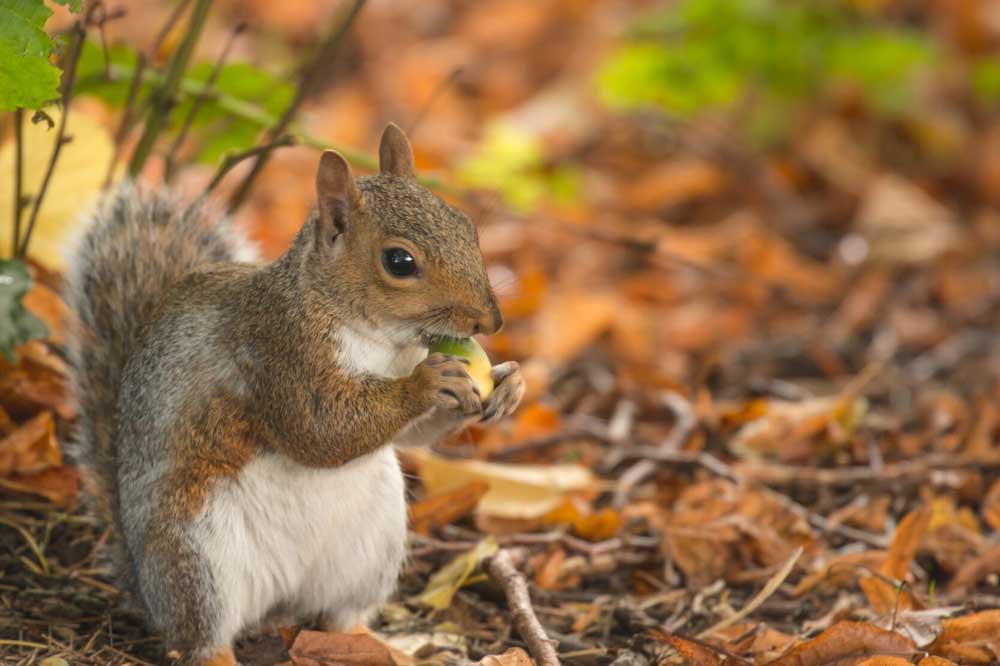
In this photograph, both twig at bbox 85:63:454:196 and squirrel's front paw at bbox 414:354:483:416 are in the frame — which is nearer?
squirrel's front paw at bbox 414:354:483:416

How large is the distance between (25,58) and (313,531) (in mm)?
1012

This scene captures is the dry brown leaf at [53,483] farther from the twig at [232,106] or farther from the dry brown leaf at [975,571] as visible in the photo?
the dry brown leaf at [975,571]

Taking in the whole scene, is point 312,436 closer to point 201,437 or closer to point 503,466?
point 201,437

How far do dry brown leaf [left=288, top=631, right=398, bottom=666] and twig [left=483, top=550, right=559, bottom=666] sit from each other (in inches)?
10.9

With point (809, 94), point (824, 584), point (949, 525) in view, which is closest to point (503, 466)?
point (824, 584)

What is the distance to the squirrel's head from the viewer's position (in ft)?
7.63

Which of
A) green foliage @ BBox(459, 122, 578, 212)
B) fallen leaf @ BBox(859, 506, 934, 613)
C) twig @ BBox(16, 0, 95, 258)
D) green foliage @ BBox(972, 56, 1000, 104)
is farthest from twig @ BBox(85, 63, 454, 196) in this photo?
green foliage @ BBox(972, 56, 1000, 104)

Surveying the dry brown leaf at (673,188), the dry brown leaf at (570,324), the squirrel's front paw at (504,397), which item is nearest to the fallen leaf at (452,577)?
the squirrel's front paw at (504,397)

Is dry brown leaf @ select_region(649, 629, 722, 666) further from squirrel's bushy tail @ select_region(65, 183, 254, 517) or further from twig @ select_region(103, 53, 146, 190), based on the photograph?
twig @ select_region(103, 53, 146, 190)

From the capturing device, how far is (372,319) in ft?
7.86

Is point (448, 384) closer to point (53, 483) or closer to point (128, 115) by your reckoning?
point (53, 483)

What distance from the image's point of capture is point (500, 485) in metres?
3.27

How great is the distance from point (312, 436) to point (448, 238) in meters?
0.43

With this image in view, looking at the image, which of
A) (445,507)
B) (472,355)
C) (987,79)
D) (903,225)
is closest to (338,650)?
(472,355)
